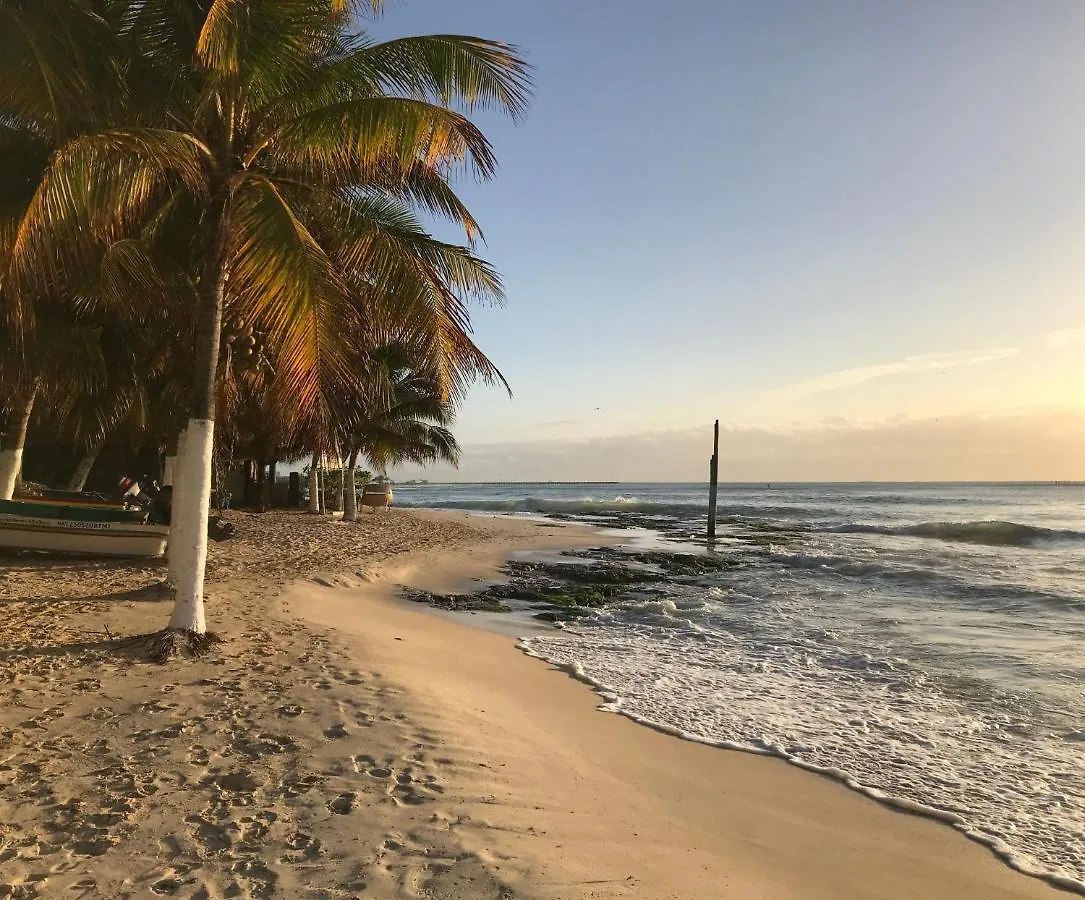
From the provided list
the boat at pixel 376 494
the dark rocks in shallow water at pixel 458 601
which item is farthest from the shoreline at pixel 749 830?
the boat at pixel 376 494

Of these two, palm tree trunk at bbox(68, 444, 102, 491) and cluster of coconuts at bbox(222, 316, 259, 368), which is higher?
cluster of coconuts at bbox(222, 316, 259, 368)

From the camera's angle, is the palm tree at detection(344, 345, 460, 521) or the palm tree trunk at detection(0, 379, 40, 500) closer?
the palm tree trunk at detection(0, 379, 40, 500)

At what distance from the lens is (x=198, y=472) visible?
21.5ft

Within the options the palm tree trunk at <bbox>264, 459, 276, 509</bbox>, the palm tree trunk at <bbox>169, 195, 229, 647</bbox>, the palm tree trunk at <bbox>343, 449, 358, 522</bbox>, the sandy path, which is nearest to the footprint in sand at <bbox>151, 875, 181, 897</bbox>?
the sandy path

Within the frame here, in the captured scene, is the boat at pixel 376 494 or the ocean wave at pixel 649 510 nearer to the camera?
the boat at pixel 376 494

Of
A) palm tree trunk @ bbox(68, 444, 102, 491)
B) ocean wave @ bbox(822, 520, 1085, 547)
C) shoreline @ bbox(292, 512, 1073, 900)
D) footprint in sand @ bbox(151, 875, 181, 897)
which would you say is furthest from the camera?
ocean wave @ bbox(822, 520, 1085, 547)

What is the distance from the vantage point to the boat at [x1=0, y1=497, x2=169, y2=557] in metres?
10.9

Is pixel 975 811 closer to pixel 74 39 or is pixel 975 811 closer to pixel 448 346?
pixel 448 346

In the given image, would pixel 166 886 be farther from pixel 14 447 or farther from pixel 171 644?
pixel 14 447

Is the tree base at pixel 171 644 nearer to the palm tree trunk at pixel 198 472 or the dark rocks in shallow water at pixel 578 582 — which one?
the palm tree trunk at pixel 198 472

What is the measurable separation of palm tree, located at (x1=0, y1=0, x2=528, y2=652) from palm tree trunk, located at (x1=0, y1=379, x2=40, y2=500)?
20.3 feet

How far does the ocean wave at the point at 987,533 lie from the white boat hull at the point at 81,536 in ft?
98.8

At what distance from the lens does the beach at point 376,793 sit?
3359 mm

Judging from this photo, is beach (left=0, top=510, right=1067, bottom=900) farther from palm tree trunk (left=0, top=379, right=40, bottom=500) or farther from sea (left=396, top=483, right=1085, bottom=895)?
palm tree trunk (left=0, top=379, right=40, bottom=500)
